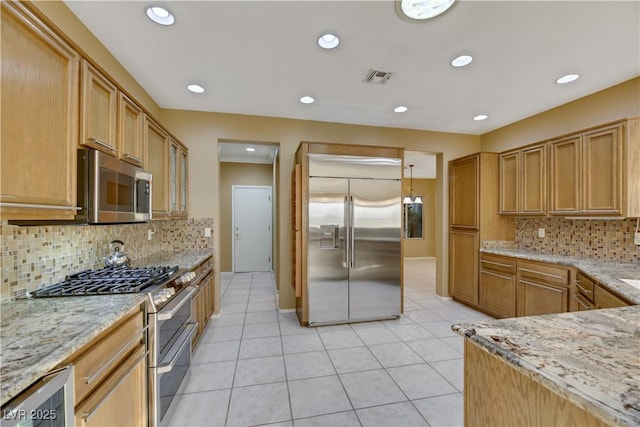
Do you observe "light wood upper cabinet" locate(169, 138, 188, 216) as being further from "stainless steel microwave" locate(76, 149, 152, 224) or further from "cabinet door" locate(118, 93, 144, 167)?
"stainless steel microwave" locate(76, 149, 152, 224)

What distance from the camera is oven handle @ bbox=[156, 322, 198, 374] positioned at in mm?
1643

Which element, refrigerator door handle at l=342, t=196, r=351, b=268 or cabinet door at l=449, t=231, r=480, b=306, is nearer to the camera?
refrigerator door handle at l=342, t=196, r=351, b=268

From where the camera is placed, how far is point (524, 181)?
3334 millimetres

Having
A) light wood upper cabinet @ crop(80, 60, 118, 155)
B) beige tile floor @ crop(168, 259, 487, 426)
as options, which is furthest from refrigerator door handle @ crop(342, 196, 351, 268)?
light wood upper cabinet @ crop(80, 60, 118, 155)

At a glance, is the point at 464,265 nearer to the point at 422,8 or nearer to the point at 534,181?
the point at 534,181

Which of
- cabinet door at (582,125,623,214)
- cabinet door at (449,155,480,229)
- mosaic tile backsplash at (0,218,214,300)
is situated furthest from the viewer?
cabinet door at (449,155,480,229)

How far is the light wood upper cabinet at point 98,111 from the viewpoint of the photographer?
1.42 metres

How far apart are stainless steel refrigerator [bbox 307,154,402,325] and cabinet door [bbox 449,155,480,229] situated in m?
1.20

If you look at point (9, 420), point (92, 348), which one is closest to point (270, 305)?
point (92, 348)

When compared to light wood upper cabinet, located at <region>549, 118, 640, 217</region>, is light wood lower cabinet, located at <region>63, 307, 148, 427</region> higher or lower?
lower

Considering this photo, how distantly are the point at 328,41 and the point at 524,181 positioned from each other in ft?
9.81

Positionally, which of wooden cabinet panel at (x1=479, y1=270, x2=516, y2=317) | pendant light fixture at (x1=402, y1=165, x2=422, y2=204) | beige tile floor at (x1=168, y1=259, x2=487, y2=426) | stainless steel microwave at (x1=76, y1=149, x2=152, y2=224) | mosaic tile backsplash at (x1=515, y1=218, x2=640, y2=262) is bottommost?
beige tile floor at (x1=168, y1=259, x2=487, y2=426)

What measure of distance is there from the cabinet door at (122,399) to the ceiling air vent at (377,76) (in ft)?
9.14

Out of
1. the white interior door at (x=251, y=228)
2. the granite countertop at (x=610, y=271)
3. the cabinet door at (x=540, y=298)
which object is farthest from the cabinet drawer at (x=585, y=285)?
the white interior door at (x=251, y=228)
